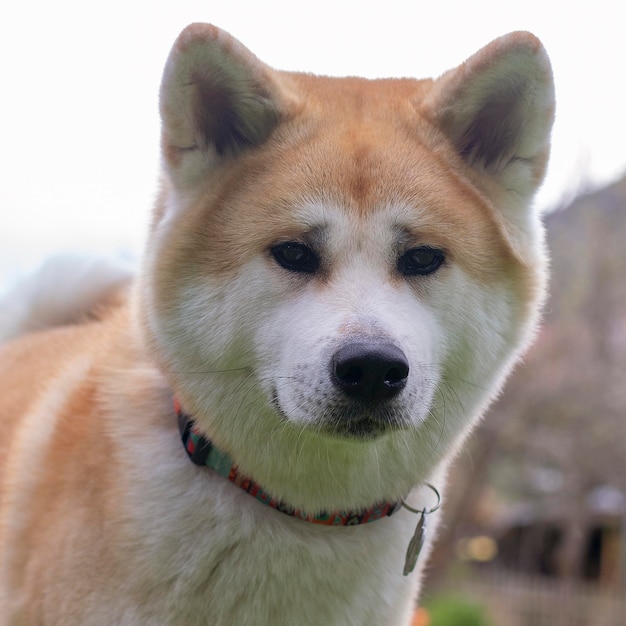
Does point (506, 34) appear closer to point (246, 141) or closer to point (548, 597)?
point (246, 141)

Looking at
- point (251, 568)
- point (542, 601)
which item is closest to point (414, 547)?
point (251, 568)

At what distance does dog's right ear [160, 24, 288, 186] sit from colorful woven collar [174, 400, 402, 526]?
75cm

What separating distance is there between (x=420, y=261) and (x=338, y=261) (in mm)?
239

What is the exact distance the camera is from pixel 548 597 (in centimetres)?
1063

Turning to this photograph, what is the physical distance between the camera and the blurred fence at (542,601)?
1014cm

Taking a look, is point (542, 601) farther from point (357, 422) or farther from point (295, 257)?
point (295, 257)

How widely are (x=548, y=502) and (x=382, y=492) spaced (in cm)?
1030

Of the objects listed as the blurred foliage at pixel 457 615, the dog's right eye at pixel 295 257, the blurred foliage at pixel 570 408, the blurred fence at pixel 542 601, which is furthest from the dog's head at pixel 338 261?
the blurred fence at pixel 542 601

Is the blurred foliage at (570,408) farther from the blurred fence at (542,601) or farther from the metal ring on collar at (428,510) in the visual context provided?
the metal ring on collar at (428,510)

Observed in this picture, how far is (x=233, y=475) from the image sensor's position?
2.12 m

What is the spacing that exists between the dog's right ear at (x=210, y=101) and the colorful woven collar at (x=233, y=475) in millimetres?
747

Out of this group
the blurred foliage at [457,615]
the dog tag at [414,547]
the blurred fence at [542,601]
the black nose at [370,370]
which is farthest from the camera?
the blurred fence at [542,601]

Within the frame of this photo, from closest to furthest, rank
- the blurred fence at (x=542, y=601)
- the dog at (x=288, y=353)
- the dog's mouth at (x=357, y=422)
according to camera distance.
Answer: the dog's mouth at (x=357, y=422) < the dog at (x=288, y=353) < the blurred fence at (x=542, y=601)

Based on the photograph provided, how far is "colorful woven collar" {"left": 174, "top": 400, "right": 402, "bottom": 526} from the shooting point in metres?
2.12
